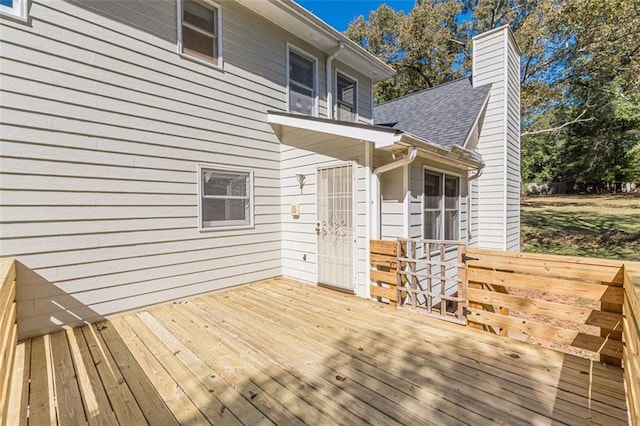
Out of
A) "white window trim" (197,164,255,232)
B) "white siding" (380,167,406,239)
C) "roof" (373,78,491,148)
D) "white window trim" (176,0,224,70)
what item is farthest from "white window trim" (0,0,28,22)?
"roof" (373,78,491,148)

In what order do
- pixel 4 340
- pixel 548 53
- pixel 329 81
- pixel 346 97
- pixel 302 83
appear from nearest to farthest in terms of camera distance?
pixel 4 340 → pixel 302 83 → pixel 329 81 → pixel 346 97 → pixel 548 53

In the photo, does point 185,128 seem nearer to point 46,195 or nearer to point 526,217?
point 46,195

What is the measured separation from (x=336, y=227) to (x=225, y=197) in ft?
6.43

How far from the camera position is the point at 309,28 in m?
5.64

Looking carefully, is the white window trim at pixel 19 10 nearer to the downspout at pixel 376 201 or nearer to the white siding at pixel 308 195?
the white siding at pixel 308 195

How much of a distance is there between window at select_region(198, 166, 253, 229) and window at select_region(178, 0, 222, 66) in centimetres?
186

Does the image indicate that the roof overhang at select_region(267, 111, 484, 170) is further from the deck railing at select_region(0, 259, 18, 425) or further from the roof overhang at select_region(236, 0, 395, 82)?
the deck railing at select_region(0, 259, 18, 425)

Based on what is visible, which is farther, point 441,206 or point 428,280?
point 441,206

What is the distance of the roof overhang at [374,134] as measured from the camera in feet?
12.3

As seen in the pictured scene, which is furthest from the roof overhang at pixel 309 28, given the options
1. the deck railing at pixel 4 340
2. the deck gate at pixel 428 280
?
the deck railing at pixel 4 340

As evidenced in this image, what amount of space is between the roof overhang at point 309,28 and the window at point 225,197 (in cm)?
288

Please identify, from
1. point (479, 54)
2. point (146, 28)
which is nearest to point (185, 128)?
point (146, 28)

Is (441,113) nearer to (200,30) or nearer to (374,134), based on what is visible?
(374,134)

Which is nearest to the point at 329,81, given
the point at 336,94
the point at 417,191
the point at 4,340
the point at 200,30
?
the point at 336,94
